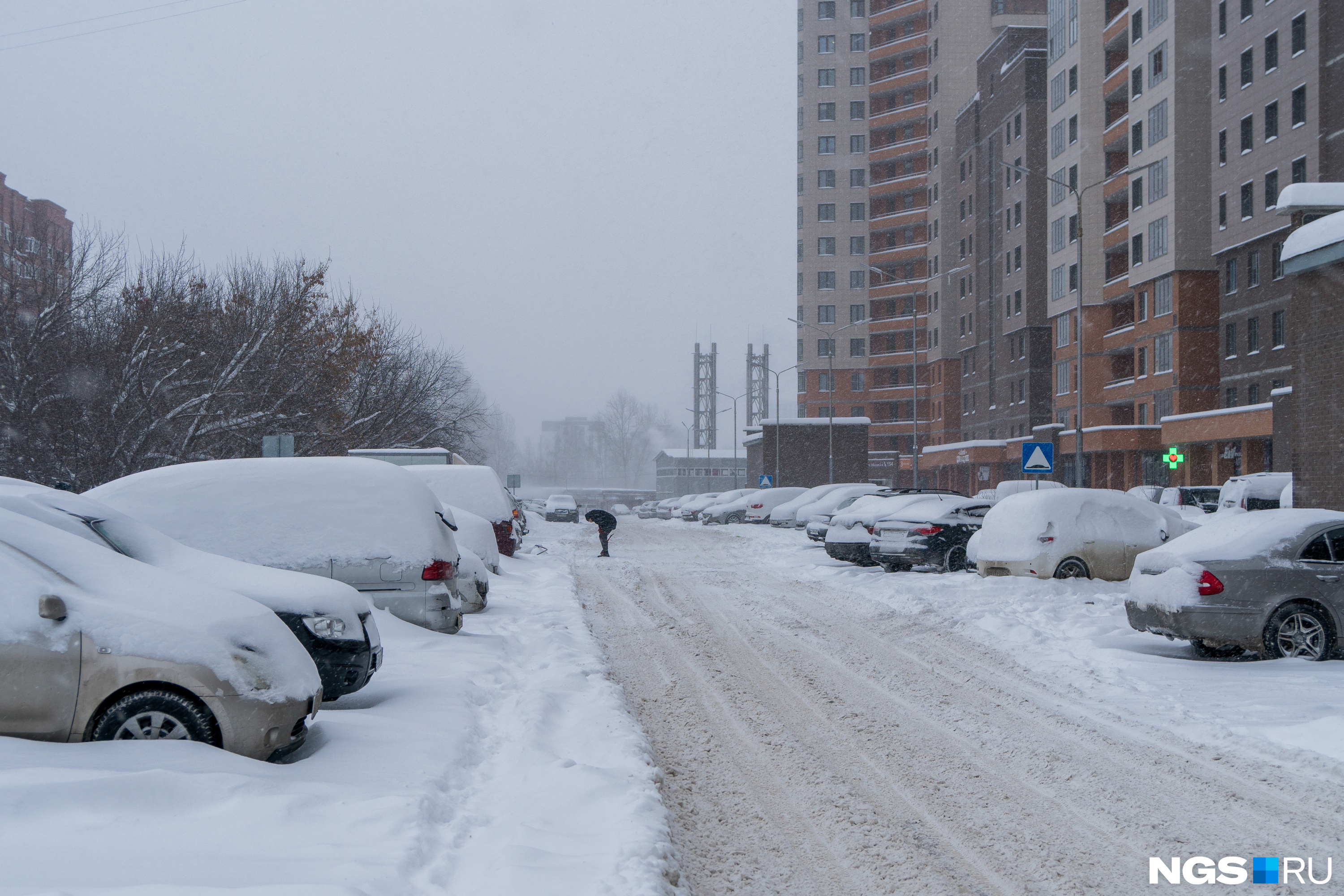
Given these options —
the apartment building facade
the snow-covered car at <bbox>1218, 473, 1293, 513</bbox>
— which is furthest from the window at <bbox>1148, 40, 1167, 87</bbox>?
the apartment building facade

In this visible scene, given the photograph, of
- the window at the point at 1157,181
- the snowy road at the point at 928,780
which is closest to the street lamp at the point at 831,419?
the window at the point at 1157,181

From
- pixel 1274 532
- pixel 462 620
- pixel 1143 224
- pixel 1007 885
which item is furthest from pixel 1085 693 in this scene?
pixel 1143 224

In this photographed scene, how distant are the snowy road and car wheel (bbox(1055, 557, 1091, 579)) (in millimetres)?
5297

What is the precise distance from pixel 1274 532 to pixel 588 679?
6.81 meters

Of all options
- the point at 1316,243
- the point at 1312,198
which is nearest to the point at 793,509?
the point at 1312,198

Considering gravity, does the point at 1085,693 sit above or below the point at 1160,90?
below

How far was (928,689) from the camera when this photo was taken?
30.1ft

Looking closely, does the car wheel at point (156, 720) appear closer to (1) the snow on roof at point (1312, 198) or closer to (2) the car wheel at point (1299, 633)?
(2) the car wheel at point (1299, 633)

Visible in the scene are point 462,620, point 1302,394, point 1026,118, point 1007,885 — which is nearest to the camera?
point 1007,885

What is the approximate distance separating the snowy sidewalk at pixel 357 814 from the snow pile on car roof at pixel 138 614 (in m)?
0.46

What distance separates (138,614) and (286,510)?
4684 mm

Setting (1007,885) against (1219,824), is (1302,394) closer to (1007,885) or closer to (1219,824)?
Answer: (1219,824)

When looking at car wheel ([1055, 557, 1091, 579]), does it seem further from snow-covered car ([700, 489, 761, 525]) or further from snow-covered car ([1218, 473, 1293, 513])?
snow-covered car ([700, 489, 761, 525])

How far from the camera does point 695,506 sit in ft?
185
